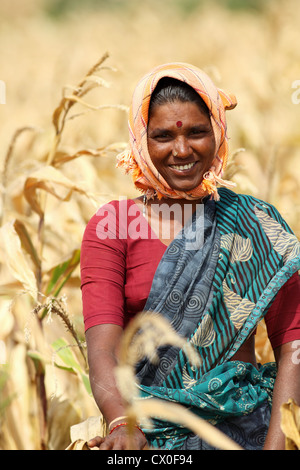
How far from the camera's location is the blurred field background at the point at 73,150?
2.58 metres

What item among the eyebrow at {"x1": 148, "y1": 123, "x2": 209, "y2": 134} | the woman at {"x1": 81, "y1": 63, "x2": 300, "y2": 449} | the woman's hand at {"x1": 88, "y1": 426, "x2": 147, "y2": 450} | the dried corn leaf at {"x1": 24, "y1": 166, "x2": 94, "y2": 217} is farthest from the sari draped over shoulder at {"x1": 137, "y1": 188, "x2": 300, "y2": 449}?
the dried corn leaf at {"x1": 24, "y1": 166, "x2": 94, "y2": 217}

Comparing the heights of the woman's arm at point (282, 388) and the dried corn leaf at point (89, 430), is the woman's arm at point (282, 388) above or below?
above

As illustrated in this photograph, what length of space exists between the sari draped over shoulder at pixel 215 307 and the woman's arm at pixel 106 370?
0.25ft

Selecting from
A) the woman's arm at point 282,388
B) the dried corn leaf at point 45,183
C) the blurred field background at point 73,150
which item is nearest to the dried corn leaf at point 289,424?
the woman's arm at point 282,388

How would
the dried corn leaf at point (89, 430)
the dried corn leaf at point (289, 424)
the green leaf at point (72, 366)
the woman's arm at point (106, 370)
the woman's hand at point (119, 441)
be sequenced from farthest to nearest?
the green leaf at point (72, 366)
the dried corn leaf at point (89, 430)
the woman's arm at point (106, 370)
the woman's hand at point (119, 441)
the dried corn leaf at point (289, 424)

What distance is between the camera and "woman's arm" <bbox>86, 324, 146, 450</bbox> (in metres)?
1.69

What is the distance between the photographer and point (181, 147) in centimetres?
187

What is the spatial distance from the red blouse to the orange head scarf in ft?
0.32

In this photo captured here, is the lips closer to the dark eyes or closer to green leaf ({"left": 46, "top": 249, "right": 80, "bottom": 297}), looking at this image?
the dark eyes

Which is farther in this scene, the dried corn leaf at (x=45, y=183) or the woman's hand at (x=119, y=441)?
the dried corn leaf at (x=45, y=183)

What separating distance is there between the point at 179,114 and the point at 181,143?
2.8 inches

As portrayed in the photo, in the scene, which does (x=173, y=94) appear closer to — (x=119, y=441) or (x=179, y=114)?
(x=179, y=114)

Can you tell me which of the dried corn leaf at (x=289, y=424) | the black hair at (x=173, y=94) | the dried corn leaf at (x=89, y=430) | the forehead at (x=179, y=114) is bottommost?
the dried corn leaf at (x=89, y=430)

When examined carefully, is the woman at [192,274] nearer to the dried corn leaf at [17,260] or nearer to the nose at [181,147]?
the nose at [181,147]
